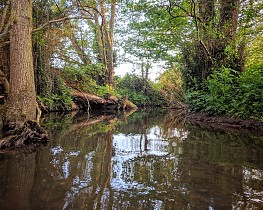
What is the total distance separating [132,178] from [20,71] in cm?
421

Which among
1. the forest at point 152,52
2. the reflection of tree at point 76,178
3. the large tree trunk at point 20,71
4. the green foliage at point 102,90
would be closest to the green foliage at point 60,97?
the forest at point 152,52

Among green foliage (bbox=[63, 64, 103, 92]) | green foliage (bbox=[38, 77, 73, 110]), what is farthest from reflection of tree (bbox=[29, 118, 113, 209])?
green foliage (bbox=[63, 64, 103, 92])

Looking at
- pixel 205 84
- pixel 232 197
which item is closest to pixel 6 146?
pixel 232 197

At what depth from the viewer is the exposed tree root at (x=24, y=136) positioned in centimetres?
381

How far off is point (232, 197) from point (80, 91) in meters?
13.6

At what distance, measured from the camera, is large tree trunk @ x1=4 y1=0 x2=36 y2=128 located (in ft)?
17.3

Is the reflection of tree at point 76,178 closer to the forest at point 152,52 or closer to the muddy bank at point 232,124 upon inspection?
the forest at point 152,52

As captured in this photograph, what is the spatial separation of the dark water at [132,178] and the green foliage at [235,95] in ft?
8.44

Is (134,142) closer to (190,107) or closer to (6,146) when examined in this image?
(6,146)

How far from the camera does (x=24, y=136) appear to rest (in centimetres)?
408

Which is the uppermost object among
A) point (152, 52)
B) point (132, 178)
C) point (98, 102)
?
point (152, 52)

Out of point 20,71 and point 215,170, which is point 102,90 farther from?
point 215,170

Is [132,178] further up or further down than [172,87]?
further down

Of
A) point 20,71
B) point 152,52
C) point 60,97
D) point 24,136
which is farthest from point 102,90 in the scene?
point 24,136
